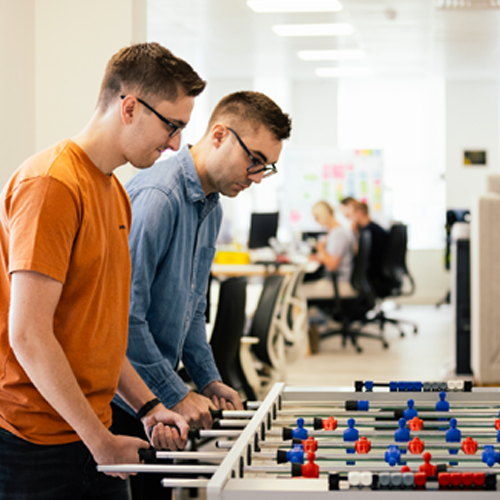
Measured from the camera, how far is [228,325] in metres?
3.11

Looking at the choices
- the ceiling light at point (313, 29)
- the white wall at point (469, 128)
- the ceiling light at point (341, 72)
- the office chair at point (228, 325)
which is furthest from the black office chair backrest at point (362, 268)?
the white wall at point (469, 128)

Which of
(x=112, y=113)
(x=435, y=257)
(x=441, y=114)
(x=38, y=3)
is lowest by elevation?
(x=435, y=257)

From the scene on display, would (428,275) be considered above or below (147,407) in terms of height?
below

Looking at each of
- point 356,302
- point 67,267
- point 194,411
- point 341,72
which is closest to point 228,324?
point 194,411

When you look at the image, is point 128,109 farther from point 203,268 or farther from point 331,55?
point 331,55

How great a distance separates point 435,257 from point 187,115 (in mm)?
9569

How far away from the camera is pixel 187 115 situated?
1381 mm

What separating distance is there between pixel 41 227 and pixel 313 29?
622 centimetres

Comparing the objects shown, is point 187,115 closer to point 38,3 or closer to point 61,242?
point 61,242

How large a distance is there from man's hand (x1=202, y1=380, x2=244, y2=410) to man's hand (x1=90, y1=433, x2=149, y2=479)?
561mm

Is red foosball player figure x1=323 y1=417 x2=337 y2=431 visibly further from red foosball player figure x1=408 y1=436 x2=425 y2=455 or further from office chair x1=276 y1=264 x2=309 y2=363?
office chair x1=276 y1=264 x2=309 y2=363

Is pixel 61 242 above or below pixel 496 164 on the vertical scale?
below

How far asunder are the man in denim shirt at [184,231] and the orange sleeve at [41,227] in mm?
435

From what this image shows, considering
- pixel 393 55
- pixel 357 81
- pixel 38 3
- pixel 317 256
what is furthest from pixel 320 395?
pixel 357 81
